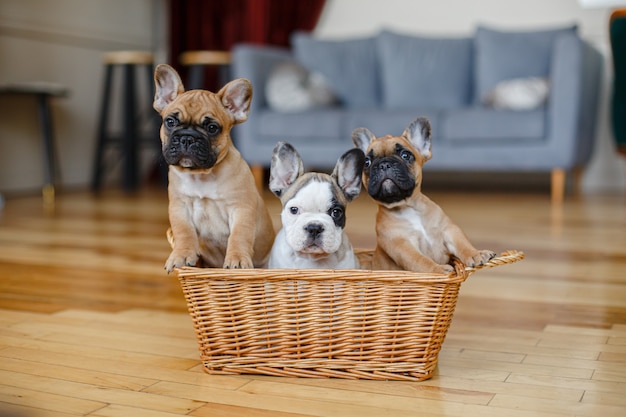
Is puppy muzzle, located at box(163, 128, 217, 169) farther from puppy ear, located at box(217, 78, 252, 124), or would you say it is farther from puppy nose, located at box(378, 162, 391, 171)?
puppy nose, located at box(378, 162, 391, 171)

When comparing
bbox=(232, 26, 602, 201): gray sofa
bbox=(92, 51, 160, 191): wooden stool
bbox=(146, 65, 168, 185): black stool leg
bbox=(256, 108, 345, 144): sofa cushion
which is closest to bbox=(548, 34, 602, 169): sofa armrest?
bbox=(232, 26, 602, 201): gray sofa

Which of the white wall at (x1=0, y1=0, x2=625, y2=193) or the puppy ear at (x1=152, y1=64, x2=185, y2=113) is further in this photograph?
the white wall at (x1=0, y1=0, x2=625, y2=193)

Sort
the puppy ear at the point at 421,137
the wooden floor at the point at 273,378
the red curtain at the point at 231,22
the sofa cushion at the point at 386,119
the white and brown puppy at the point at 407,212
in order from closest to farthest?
the wooden floor at the point at 273,378 → the white and brown puppy at the point at 407,212 → the puppy ear at the point at 421,137 → the sofa cushion at the point at 386,119 → the red curtain at the point at 231,22

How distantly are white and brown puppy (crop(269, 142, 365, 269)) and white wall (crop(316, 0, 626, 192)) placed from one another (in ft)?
14.3

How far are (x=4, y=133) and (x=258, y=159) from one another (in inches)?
63.3

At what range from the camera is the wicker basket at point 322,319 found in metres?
1.38

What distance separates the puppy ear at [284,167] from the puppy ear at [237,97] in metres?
0.15

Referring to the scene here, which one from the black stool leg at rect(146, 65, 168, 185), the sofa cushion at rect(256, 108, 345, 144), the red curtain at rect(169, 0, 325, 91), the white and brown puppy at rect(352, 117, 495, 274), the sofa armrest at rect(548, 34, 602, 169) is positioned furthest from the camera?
the red curtain at rect(169, 0, 325, 91)

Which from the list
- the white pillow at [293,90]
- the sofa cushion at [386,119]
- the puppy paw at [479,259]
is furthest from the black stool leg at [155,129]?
the puppy paw at [479,259]

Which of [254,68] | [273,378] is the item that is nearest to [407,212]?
[273,378]

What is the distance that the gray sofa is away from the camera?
14.8 ft

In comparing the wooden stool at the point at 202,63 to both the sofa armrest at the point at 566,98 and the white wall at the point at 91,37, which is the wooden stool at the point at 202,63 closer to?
the white wall at the point at 91,37

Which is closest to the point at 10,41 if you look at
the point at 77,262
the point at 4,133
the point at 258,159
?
the point at 4,133

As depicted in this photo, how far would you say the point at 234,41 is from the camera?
616 cm
